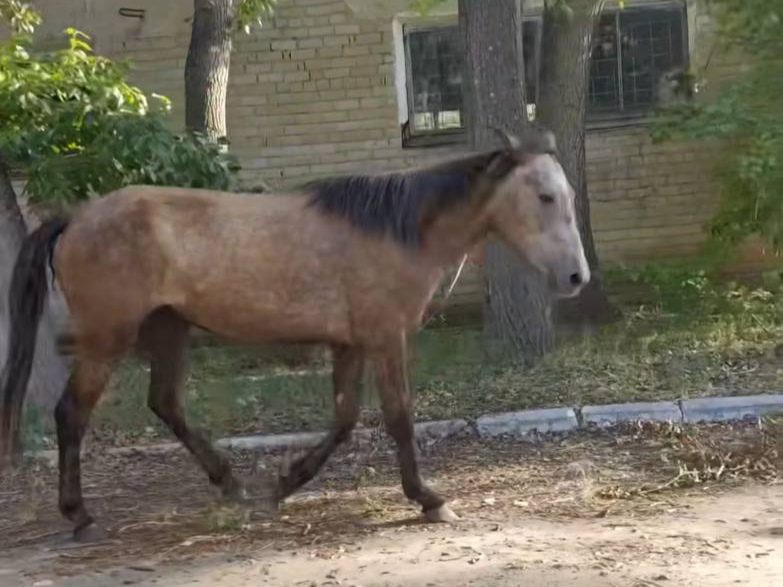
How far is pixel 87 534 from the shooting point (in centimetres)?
541

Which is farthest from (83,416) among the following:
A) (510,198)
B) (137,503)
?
(510,198)

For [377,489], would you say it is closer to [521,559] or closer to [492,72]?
[521,559]

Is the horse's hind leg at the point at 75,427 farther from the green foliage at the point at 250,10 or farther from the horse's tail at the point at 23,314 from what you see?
the green foliage at the point at 250,10

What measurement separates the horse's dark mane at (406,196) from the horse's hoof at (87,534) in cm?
179

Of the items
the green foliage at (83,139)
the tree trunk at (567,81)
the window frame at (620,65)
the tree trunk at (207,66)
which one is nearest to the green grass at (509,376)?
the tree trunk at (567,81)

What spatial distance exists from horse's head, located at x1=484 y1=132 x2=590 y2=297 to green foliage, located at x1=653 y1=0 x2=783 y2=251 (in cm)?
125

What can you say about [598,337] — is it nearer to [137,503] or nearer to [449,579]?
[137,503]

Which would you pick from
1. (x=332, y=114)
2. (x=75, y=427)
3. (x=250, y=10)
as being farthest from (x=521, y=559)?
(x=332, y=114)

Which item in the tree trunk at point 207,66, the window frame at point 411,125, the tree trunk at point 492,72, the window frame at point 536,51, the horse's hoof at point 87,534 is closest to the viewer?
the horse's hoof at point 87,534

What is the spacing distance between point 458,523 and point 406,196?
1.50 meters

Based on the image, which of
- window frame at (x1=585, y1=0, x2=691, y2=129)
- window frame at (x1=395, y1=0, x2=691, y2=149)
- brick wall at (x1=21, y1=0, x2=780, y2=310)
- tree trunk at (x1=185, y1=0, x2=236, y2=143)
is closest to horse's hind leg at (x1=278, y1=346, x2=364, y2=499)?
tree trunk at (x1=185, y1=0, x2=236, y2=143)

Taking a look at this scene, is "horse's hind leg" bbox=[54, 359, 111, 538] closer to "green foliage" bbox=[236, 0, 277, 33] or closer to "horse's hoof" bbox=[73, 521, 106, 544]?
"horse's hoof" bbox=[73, 521, 106, 544]

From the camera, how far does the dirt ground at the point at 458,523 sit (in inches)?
189

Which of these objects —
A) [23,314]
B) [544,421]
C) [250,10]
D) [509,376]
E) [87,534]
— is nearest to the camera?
[87,534]
